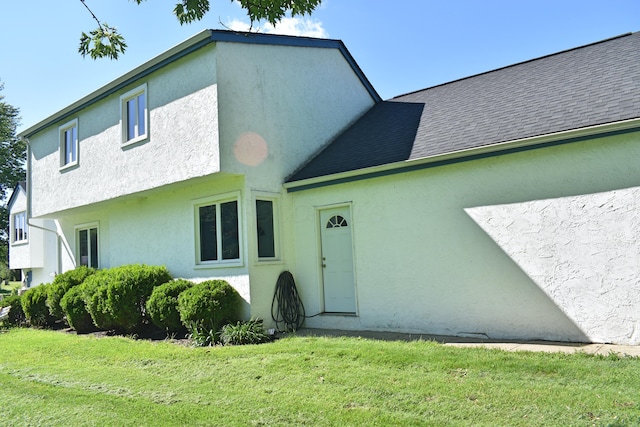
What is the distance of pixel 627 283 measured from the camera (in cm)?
704

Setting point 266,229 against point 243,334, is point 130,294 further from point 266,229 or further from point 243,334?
point 266,229

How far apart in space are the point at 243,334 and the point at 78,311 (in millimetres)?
5033

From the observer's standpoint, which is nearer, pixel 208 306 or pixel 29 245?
pixel 208 306

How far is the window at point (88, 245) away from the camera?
15523 millimetres

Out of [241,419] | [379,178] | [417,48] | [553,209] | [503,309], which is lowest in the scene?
[241,419]

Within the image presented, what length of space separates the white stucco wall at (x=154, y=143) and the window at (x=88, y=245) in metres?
1.23

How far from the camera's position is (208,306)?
9.43 m

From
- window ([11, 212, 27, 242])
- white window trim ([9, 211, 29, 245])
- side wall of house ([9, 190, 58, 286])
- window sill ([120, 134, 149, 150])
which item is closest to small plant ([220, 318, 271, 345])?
window sill ([120, 134, 149, 150])

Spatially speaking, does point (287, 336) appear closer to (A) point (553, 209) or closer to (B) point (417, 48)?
(A) point (553, 209)

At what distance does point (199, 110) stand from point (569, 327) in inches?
311

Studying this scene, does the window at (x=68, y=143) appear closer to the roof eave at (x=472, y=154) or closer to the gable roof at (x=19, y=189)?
the roof eave at (x=472, y=154)

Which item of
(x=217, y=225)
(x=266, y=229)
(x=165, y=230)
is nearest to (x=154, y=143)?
(x=165, y=230)

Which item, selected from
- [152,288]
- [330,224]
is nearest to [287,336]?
[330,224]

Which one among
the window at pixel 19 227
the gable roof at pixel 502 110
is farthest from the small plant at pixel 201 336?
the window at pixel 19 227
